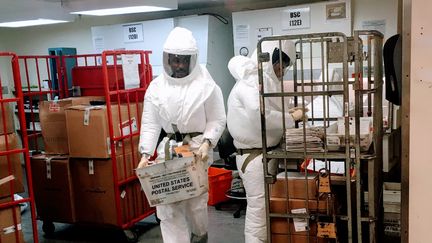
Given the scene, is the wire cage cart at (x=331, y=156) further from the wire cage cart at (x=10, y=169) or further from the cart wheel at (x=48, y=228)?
the cart wheel at (x=48, y=228)

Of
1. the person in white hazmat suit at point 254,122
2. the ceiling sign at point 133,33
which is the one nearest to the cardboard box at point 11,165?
the person in white hazmat suit at point 254,122

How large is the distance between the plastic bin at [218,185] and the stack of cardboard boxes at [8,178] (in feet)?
6.17

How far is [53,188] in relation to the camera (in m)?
3.85

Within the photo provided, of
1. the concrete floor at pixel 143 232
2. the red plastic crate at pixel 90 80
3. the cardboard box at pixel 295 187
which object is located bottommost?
the concrete floor at pixel 143 232

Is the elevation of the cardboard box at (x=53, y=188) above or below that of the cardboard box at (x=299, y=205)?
below

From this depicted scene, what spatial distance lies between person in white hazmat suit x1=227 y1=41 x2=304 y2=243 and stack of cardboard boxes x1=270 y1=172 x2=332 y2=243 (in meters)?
0.30

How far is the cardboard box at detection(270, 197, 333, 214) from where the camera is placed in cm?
238

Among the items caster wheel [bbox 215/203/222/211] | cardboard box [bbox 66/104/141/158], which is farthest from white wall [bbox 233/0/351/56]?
cardboard box [bbox 66/104/141/158]

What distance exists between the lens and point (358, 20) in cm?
472

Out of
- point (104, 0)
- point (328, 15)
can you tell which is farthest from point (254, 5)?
point (104, 0)

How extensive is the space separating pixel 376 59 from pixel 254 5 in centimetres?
329

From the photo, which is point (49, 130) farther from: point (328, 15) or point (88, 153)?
point (328, 15)

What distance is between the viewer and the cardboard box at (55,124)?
3794 millimetres

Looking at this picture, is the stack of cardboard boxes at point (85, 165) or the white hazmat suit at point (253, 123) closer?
the white hazmat suit at point (253, 123)
